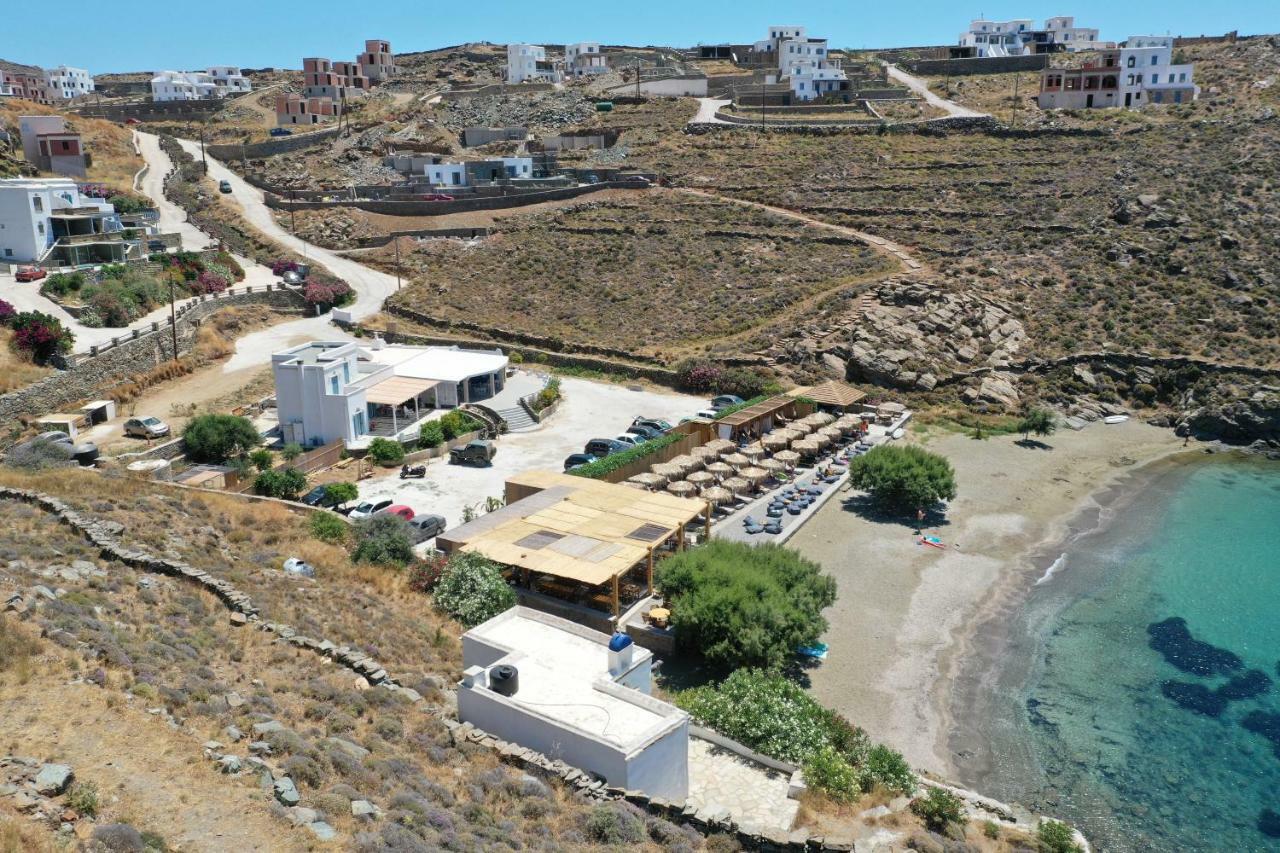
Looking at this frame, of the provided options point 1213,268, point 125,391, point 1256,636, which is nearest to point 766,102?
point 1213,268

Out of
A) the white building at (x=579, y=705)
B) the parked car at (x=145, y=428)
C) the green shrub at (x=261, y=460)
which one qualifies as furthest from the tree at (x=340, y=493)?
the white building at (x=579, y=705)

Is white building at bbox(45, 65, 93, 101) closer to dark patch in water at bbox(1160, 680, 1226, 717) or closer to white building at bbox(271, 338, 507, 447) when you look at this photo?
white building at bbox(271, 338, 507, 447)

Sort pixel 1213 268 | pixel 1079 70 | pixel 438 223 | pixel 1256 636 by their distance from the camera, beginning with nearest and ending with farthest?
pixel 1256 636, pixel 1213 268, pixel 438 223, pixel 1079 70

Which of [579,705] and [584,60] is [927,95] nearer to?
[584,60]

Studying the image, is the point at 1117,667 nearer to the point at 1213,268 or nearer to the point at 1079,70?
the point at 1213,268

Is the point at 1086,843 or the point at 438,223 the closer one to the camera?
the point at 1086,843

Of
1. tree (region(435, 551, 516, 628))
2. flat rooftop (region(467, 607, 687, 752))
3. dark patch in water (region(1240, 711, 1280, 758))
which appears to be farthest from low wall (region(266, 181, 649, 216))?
dark patch in water (region(1240, 711, 1280, 758))
